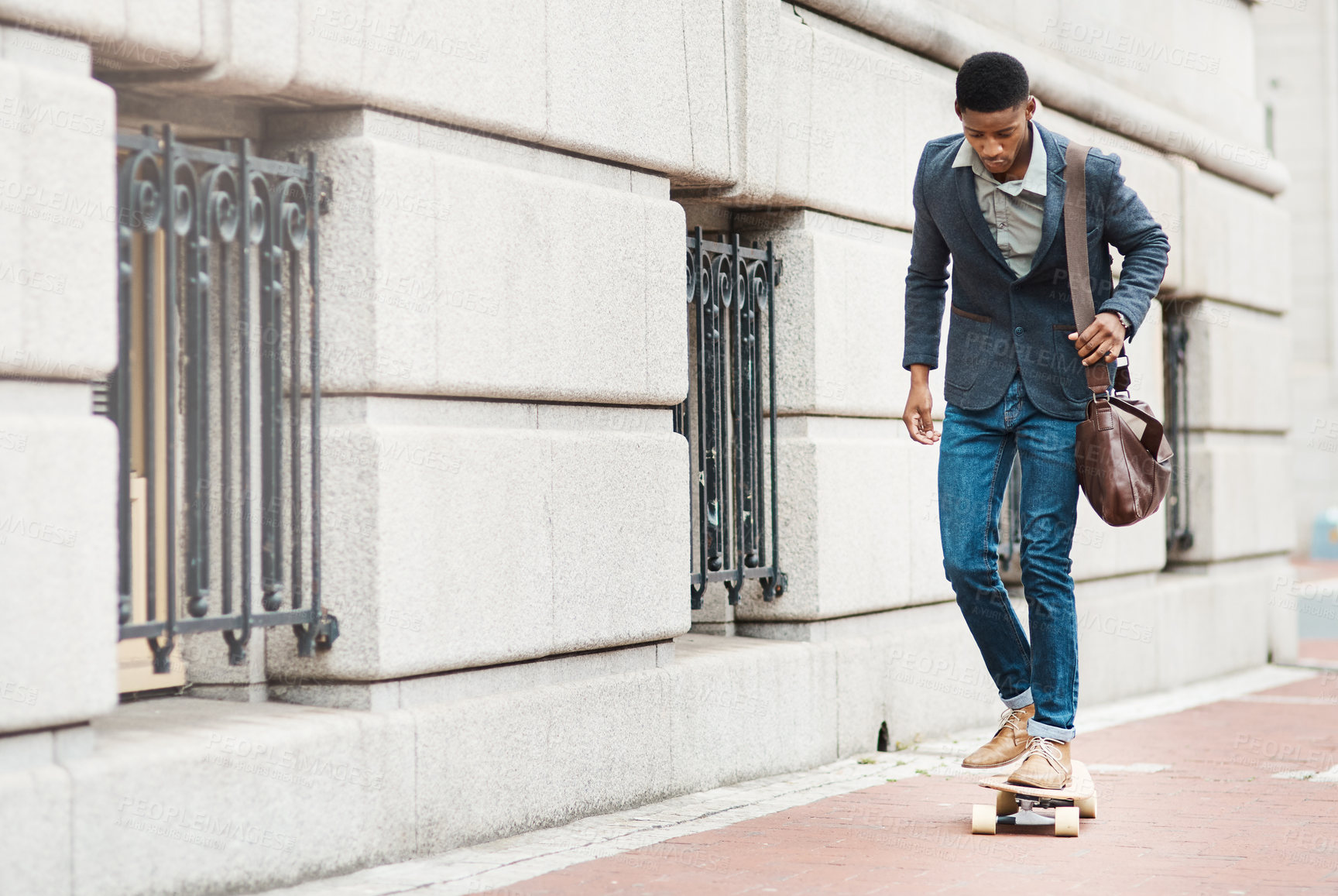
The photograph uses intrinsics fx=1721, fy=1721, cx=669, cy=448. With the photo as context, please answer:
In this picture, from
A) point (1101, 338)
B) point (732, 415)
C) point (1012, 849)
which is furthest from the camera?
point (732, 415)

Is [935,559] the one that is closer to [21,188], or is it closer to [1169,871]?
[1169,871]

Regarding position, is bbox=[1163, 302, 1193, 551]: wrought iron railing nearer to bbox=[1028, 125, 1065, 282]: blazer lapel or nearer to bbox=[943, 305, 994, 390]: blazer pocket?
bbox=[943, 305, 994, 390]: blazer pocket

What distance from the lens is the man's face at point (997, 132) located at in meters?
4.68

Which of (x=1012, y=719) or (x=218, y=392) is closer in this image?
(x=218, y=392)

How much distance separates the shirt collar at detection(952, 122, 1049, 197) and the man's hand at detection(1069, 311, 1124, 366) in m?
0.43

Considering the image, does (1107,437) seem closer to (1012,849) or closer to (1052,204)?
(1052,204)

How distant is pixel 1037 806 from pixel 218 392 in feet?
8.45

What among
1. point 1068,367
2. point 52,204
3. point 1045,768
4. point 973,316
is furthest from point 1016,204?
point 52,204

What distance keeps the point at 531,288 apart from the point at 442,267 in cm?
40

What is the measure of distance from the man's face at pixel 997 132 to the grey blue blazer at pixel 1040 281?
0.14m

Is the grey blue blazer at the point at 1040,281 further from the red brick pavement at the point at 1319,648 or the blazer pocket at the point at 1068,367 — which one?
the red brick pavement at the point at 1319,648

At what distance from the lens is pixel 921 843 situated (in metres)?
4.67

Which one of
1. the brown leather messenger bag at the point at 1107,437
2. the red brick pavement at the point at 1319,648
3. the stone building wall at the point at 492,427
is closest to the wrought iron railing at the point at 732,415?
the stone building wall at the point at 492,427

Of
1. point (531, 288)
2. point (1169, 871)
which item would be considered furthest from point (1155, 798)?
point (531, 288)
